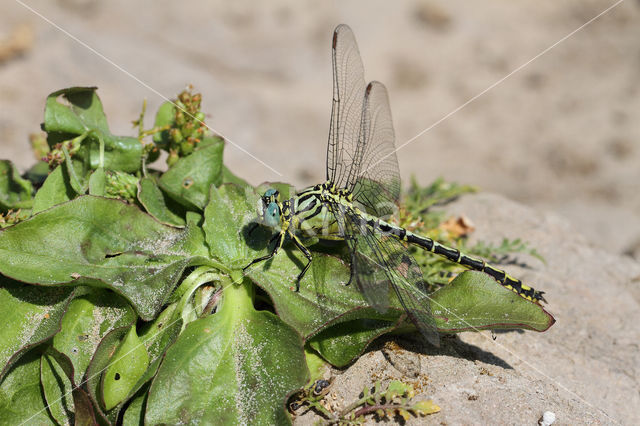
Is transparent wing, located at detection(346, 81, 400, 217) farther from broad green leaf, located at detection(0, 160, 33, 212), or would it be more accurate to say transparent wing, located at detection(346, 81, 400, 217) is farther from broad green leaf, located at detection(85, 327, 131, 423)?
broad green leaf, located at detection(0, 160, 33, 212)

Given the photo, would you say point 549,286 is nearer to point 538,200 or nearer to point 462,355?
point 462,355

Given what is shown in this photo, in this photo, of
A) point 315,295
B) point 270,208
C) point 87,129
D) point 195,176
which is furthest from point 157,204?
point 315,295

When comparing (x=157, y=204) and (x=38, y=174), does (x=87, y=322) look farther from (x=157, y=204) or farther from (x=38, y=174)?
(x=38, y=174)

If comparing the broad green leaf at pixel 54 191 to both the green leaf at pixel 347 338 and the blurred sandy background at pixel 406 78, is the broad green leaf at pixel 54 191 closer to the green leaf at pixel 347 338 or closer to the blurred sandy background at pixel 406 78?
the green leaf at pixel 347 338

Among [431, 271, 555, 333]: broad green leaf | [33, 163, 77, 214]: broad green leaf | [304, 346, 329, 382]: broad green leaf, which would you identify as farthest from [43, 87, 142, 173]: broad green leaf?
[431, 271, 555, 333]: broad green leaf

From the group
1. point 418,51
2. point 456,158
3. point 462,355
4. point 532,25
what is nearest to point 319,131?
point 456,158

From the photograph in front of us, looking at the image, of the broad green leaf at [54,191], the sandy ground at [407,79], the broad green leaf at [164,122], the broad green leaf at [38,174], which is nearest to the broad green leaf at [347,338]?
the broad green leaf at [54,191]
